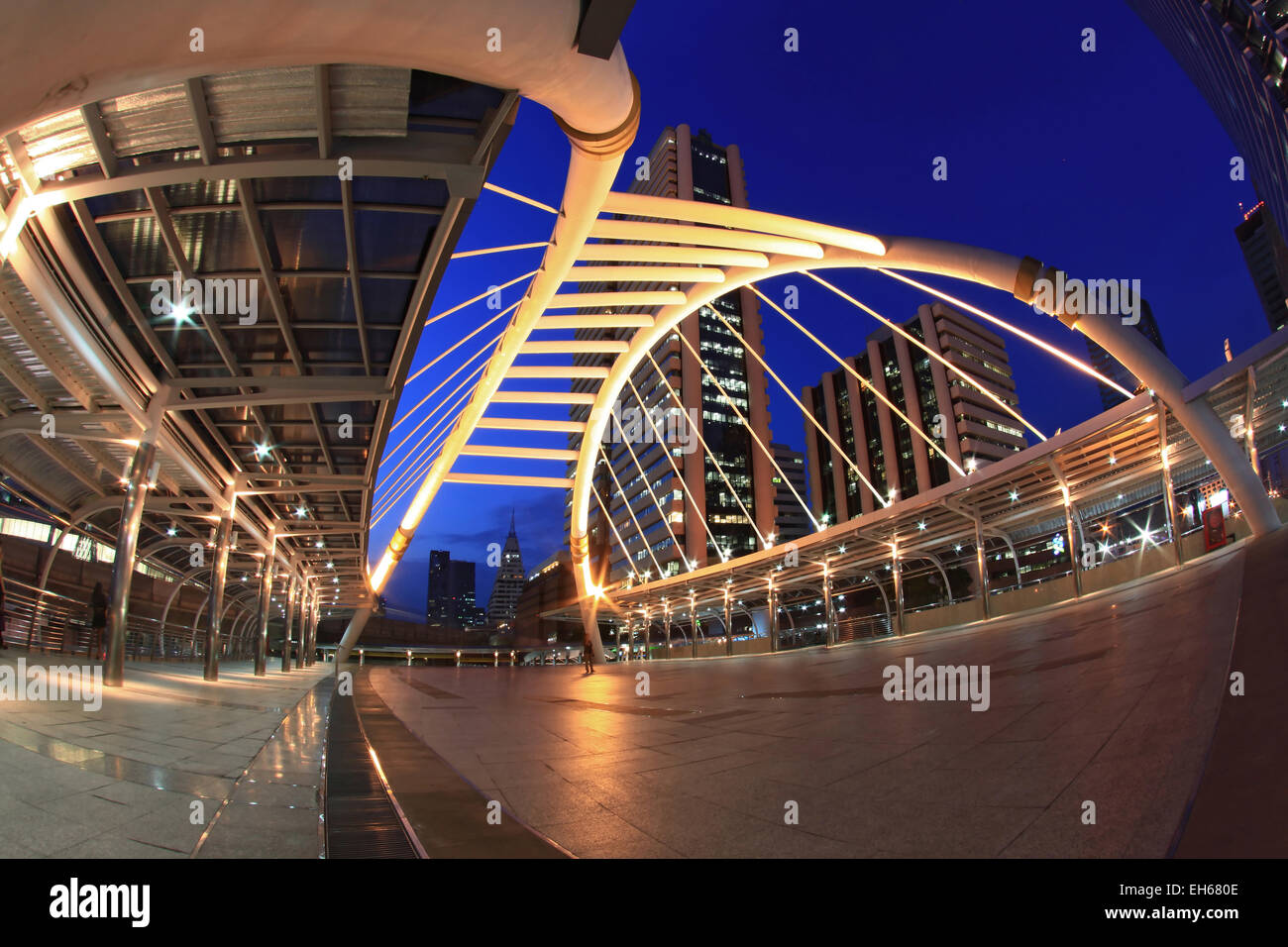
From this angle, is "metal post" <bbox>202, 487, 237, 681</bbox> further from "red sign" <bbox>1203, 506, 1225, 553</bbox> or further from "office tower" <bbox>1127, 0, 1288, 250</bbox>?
"office tower" <bbox>1127, 0, 1288, 250</bbox>

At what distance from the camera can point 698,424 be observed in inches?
3634

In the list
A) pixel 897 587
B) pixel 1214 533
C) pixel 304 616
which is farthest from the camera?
pixel 304 616

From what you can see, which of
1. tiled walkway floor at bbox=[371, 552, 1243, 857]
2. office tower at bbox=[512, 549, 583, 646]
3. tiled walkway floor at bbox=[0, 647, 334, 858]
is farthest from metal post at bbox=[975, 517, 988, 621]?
office tower at bbox=[512, 549, 583, 646]

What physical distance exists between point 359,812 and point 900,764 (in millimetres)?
3448

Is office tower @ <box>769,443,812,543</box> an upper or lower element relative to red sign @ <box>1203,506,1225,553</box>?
upper

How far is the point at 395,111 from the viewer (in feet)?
23.1

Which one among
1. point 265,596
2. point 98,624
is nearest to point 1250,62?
point 265,596

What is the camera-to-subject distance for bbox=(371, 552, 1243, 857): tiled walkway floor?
272 centimetres

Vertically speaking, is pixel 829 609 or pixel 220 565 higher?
pixel 220 565

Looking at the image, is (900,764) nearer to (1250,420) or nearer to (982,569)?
(1250,420)

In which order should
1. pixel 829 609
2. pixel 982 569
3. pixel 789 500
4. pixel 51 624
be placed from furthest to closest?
1. pixel 789 500
2. pixel 829 609
3. pixel 982 569
4. pixel 51 624

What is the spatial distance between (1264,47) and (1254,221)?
11818 centimetres

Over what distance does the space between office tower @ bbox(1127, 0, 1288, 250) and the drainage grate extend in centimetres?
3933
